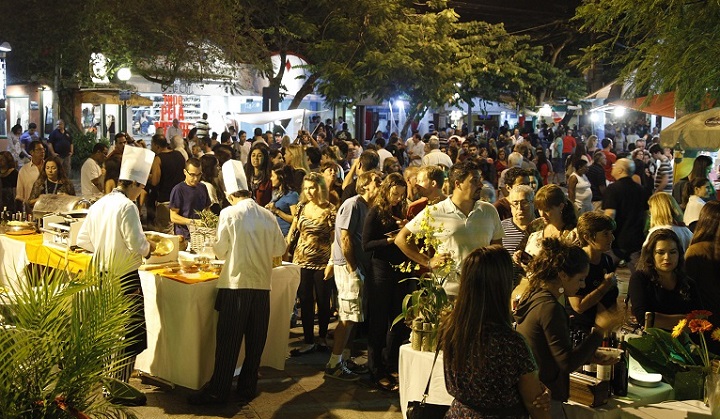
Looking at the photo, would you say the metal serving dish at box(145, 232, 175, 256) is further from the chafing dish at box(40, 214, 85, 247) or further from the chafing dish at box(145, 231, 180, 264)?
the chafing dish at box(40, 214, 85, 247)

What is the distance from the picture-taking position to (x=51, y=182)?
1002 centimetres

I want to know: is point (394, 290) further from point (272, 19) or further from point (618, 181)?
point (272, 19)

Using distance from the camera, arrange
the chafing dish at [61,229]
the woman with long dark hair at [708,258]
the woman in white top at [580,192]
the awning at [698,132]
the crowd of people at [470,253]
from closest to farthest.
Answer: the crowd of people at [470,253] < the woman with long dark hair at [708,258] < the chafing dish at [61,229] < the awning at [698,132] < the woman in white top at [580,192]

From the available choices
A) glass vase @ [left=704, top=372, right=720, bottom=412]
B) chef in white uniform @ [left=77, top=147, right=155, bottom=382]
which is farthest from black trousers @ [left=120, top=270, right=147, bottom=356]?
glass vase @ [left=704, top=372, right=720, bottom=412]

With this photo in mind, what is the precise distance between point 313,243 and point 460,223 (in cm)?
207

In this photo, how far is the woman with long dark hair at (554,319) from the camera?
441 centimetres

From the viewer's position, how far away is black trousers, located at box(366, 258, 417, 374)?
7.18m

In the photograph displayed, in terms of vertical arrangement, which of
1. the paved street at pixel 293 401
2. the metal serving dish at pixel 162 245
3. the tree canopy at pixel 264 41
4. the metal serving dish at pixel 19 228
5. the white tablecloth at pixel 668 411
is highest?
the tree canopy at pixel 264 41

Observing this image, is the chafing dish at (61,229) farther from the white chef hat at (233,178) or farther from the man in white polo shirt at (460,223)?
the man in white polo shirt at (460,223)

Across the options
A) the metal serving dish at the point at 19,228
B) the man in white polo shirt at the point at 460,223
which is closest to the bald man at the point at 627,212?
the man in white polo shirt at the point at 460,223

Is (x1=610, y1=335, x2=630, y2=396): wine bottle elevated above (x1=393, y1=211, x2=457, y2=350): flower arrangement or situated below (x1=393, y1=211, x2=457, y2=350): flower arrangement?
below

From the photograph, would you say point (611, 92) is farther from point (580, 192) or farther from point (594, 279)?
point (594, 279)

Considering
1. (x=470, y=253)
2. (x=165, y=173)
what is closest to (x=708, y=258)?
(x=470, y=253)

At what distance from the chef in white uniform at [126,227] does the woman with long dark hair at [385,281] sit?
1762mm
